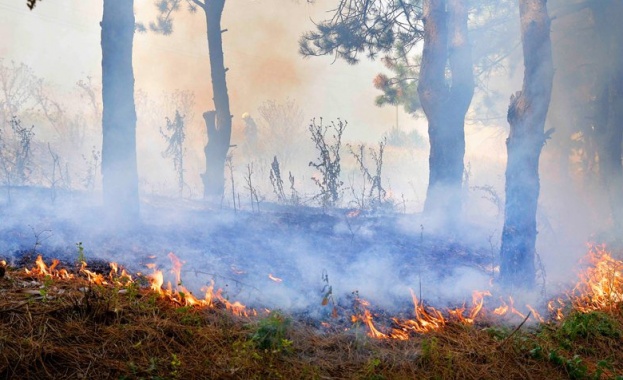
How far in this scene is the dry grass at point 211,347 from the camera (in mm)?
3289

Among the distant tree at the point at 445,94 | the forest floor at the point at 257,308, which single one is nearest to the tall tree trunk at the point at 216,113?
the forest floor at the point at 257,308

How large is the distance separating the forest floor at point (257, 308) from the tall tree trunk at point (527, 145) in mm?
526

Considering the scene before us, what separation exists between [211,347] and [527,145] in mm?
4390

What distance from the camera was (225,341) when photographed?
384cm

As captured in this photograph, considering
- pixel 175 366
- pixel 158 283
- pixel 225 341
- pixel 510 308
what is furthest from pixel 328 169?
pixel 175 366

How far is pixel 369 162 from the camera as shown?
2491 cm

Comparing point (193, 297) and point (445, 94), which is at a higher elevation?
point (445, 94)

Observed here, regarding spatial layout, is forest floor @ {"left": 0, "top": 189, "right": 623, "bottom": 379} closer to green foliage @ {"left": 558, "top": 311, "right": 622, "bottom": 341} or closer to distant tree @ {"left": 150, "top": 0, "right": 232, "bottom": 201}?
green foliage @ {"left": 558, "top": 311, "right": 622, "bottom": 341}

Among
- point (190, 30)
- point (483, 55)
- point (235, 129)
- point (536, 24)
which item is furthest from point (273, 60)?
point (536, 24)

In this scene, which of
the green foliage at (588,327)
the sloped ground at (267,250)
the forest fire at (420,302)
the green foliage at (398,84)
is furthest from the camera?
the green foliage at (398,84)

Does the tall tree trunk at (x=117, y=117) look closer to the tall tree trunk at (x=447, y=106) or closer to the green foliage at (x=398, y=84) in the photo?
the tall tree trunk at (x=447, y=106)

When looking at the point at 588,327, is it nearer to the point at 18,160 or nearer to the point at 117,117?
the point at 117,117

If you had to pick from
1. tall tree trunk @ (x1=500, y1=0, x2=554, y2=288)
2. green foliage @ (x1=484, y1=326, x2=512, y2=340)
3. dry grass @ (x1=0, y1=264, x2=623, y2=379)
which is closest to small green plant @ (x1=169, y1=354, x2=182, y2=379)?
dry grass @ (x1=0, y1=264, x2=623, y2=379)

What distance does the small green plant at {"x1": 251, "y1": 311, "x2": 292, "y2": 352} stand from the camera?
379cm
